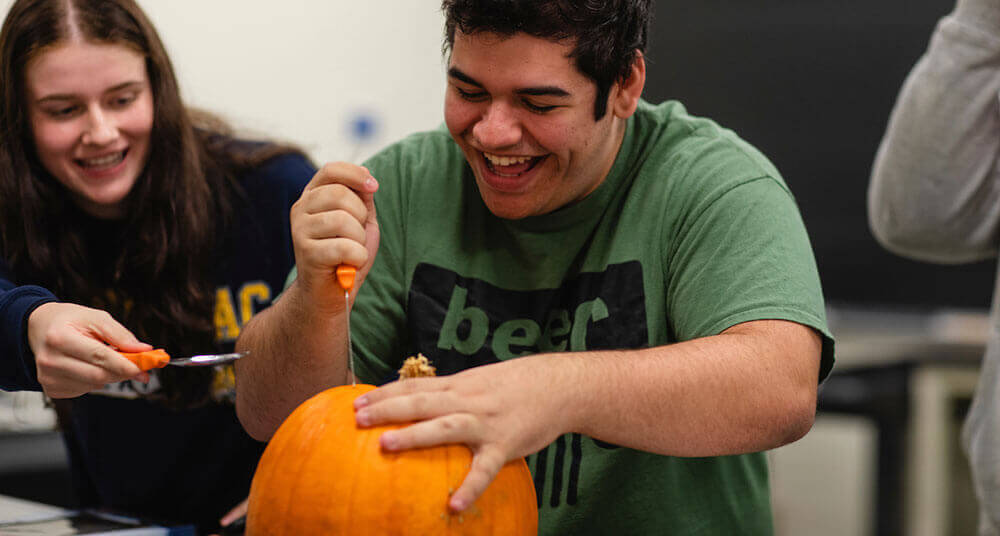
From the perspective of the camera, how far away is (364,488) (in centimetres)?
84

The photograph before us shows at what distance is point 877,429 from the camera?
3.00 m

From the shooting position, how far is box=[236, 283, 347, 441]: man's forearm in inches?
44.5

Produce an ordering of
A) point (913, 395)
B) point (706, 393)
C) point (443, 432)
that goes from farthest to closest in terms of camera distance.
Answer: point (913, 395) < point (706, 393) < point (443, 432)

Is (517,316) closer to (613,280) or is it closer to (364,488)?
(613,280)

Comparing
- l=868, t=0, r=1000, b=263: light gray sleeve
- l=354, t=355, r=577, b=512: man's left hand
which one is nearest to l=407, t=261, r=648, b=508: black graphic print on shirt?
l=354, t=355, r=577, b=512: man's left hand

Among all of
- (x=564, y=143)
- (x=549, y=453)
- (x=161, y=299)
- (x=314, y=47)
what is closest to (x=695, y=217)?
(x=564, y=143)

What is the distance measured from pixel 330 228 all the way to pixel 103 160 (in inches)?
18.8

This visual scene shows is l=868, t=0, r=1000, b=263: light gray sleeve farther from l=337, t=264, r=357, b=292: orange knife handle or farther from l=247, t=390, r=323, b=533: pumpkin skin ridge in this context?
l=247, t=390, r=323, b=533: pumpkin skin ridge

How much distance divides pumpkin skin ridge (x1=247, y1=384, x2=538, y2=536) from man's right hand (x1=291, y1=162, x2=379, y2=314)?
199mm

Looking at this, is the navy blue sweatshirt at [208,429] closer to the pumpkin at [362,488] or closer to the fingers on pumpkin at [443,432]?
the pumpkin at [362,488]

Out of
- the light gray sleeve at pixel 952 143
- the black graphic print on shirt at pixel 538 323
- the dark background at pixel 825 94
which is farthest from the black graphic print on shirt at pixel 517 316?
the dark background at pixel 825 94

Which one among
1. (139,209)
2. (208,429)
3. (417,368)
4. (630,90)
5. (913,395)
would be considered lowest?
(913,395)

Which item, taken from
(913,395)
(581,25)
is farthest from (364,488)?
(913,395)

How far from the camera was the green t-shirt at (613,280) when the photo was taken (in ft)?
3.50
